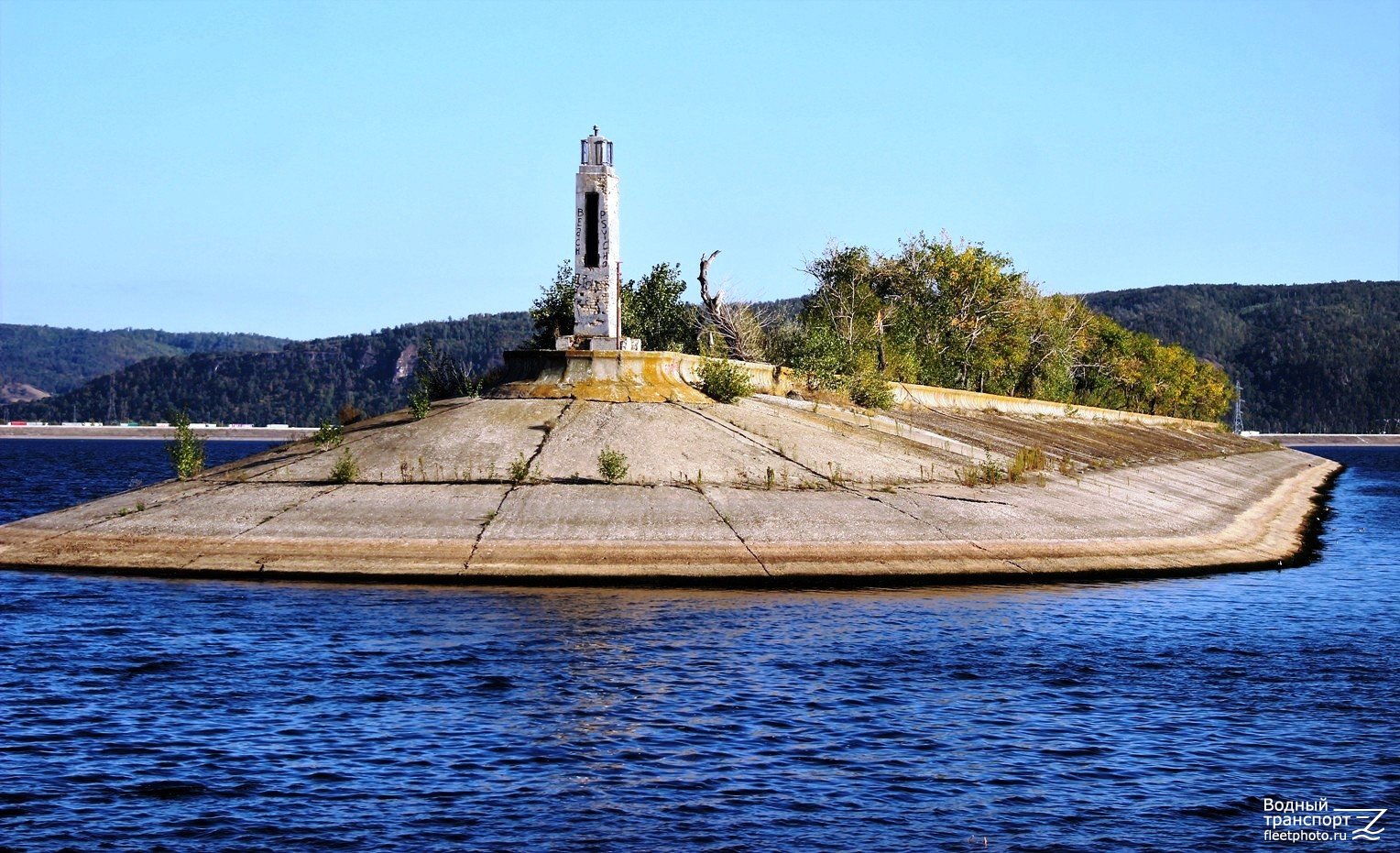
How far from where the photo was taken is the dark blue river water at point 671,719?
17.5m

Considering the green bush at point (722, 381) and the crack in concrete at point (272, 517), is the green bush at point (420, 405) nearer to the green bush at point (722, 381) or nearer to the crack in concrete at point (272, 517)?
the crack in concrete at point (272, 517)

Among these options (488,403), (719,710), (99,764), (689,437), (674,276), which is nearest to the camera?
(99,764)

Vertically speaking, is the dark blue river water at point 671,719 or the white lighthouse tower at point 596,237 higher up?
the white lighthouse tower at point 596,237

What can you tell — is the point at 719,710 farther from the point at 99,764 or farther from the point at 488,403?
the point at 488,403

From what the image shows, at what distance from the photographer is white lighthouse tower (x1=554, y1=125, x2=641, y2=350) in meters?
49.4

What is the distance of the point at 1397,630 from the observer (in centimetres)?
3222

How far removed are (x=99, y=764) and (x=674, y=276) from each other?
51283 millimetres

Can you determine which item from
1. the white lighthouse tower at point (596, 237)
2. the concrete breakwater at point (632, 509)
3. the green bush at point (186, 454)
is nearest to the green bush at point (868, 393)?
the concrete breakwater at point (632, 509)

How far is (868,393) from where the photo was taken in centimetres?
6291

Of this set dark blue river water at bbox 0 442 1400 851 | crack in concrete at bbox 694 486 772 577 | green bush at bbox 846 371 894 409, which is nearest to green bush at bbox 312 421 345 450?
dark blue river water at bbox 0 442 1400 851

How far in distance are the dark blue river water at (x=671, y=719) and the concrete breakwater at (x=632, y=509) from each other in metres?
2.46

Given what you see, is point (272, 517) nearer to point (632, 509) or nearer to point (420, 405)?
point (632, 509)

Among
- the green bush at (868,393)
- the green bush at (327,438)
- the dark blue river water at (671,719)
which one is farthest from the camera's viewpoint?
the green bush at (868,393)

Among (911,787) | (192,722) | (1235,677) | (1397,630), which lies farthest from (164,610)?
(1397,630)
